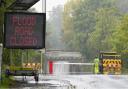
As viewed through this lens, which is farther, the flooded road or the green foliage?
the green foliage

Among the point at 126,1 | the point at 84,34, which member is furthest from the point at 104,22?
the point at 126,1

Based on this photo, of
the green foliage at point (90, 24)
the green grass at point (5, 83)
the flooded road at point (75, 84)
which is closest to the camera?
the green grass at point (5, 83)

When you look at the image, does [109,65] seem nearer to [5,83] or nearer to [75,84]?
[75,84]

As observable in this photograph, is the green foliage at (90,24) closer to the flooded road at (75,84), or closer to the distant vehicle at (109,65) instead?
the distant vehicle at (109,65)

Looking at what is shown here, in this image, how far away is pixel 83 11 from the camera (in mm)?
76938

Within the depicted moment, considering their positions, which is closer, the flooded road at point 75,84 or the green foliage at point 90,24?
the flooded road at point 75,84

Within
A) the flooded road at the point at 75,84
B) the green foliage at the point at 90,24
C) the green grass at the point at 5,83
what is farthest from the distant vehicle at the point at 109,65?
the green foliage at the point at 90,24

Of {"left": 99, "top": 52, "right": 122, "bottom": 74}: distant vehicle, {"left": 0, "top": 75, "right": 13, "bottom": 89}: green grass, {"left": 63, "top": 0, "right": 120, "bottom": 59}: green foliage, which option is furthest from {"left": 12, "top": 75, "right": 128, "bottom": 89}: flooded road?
{"left": 63, "top": 0, "right": 120, "bottom": 59}: green foliage

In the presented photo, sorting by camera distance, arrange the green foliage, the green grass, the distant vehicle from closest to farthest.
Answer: the green grass
the distant vehicle
the green foliage

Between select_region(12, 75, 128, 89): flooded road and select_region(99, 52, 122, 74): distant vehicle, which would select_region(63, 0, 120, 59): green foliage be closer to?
select_region(99, 52, 122, 74): distant vehicle

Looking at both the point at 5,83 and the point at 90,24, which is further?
the point at 90,24

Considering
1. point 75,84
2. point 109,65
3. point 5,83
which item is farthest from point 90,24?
point 5,83

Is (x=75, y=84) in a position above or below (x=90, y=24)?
below

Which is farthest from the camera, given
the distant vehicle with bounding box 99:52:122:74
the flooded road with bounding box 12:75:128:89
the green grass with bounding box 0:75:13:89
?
the distant vehicle with bounding box 99:52:122:74
